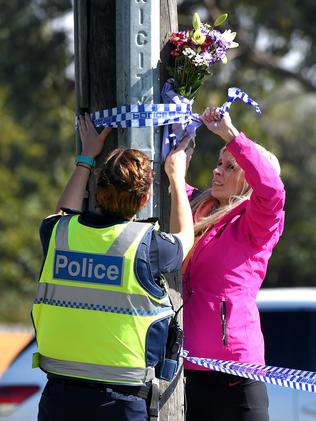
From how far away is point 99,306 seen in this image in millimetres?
3158

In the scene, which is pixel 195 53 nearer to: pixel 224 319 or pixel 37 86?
pixel 224 319

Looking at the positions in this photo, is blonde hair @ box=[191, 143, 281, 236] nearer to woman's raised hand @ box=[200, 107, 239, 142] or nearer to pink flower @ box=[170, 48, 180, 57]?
woman's raised hand @ box=[200, 107, 239, 142]

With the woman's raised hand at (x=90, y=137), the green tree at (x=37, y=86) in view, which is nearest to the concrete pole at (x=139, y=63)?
the woman's raised hand at (x=90, y=137)

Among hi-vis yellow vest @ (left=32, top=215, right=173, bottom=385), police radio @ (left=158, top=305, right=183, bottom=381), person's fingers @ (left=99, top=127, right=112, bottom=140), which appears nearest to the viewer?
hi-vis yellow vest @ (left=32, top=215, right=173, bottom=385)

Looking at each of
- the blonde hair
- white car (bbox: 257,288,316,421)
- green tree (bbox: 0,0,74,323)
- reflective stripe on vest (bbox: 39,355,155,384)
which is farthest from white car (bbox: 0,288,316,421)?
green tree (bbox: 0,0,74,323)

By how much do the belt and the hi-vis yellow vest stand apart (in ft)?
0.10

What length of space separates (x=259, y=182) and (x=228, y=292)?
0.49 m

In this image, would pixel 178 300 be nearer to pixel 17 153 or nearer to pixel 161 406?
pixel 161 406

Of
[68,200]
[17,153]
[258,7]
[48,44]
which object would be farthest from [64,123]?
[68,200]

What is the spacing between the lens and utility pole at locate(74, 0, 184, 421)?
3.55 meters

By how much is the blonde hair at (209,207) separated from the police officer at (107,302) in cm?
68

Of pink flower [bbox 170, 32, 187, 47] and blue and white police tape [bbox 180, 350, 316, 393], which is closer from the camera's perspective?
pink flower [bbox 170, 32, 187, 47]

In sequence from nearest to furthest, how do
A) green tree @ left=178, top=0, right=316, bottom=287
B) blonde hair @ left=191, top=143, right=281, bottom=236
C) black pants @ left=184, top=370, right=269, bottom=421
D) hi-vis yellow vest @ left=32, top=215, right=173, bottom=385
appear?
hi-vis yellow vest @ left=32, top=215, right=173, bottom=385, black pants @ left=184, top=370, right=269, bottom=421, blonde hair @ left=191, top=143, right=281, bottom=236, green tree @ left=178, top=0, right=316, bottom=287

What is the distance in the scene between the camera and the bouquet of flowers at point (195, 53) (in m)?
3.53
